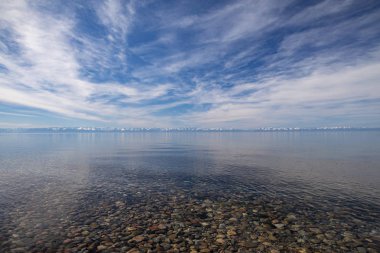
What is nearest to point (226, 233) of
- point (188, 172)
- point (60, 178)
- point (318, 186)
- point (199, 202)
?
point (199, 202)

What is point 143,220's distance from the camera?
1644 centimetres

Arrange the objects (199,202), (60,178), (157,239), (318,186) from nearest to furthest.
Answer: (157,239)
(199,202)
(318,186)
(60,178)

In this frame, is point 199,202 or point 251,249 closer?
point 251,249

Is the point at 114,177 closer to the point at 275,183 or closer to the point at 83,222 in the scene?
the point at 83,222

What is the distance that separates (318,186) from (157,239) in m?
21.6

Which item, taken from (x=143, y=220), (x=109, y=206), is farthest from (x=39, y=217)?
(x=143, y=220)

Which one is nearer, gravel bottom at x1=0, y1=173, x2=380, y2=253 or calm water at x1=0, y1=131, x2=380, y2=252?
gravel bottom at x1=0, y1=173, x2=380, y2=253

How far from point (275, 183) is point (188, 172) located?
13.6 meters

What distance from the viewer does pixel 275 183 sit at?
2769cm

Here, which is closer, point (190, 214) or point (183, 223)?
point (183, 223)

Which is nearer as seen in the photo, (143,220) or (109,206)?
(143,220)

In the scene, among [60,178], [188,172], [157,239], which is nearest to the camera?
[157,239]

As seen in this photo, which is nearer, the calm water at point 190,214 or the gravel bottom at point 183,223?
the gravel bottom at point 183,223

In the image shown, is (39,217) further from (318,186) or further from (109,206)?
(318,186)
